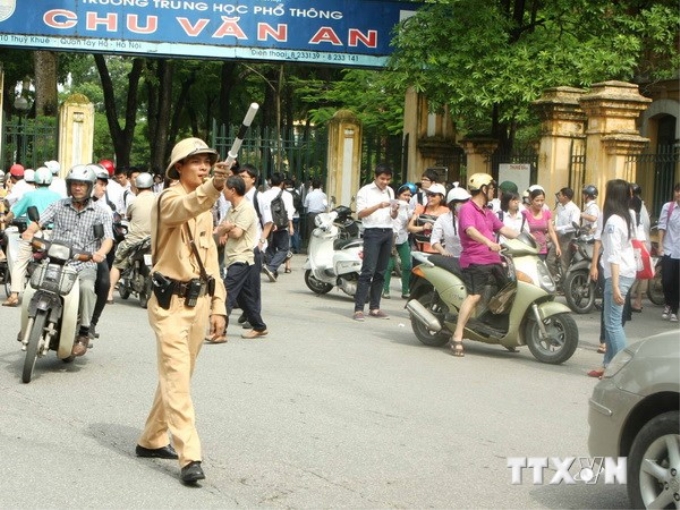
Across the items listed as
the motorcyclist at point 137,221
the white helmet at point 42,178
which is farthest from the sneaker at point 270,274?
the white helmet at point 42,178

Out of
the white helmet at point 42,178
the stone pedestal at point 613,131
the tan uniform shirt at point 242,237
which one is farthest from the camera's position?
the stone pedestal at point 613,131

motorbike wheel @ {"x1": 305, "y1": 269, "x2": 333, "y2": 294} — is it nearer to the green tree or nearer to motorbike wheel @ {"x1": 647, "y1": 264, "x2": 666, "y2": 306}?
motorbike wheel @ {"x1": 647, "y1": 264, "x2": 666, "y2": 306}

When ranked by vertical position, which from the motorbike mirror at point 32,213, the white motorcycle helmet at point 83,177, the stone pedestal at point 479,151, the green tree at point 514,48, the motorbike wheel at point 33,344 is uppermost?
the green tree at point 514,48

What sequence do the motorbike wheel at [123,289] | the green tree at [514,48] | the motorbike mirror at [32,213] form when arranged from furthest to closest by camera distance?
the green tree at [514,48]
the motorbike wheel at [123,289]
the motorbike mirror at [32,213]

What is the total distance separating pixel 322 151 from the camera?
26.6m

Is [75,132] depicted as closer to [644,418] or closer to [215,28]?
[215,28]

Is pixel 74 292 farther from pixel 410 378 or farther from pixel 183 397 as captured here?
pixel 183 397

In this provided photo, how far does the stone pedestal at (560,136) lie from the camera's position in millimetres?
20141

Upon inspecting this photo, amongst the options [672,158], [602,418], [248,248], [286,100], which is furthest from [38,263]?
[286,100]

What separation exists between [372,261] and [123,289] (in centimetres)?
331

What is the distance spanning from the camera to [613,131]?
744 inches

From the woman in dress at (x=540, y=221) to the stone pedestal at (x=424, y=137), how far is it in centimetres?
938

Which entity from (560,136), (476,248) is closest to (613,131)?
(560,136)

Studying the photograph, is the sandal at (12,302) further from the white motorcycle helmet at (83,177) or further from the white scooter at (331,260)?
the white motorcycle helmet at (83,177)
